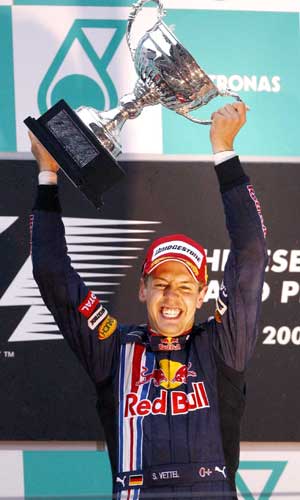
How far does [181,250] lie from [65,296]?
11.9 inches

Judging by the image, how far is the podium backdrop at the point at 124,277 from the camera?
3.26 meters

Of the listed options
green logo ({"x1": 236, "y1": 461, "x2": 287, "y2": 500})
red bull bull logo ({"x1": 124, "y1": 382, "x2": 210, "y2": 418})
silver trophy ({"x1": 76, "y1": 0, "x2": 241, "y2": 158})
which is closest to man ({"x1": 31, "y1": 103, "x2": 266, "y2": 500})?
red bull bull logo ({"x1": 124, "y1": 382, "x2": 210, "y2": 418})

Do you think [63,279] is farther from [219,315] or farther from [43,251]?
[219,315]

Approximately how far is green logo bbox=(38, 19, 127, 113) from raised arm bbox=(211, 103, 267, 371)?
2.48 ft

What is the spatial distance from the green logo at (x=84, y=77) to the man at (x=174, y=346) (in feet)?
2.00

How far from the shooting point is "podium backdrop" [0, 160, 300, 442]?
3256mm

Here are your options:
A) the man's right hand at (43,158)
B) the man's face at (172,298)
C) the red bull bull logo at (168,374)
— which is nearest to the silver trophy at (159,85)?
the man's right hand at (43,158)

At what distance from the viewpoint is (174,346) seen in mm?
2545

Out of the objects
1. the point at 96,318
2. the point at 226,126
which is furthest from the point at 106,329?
the point at 226,126

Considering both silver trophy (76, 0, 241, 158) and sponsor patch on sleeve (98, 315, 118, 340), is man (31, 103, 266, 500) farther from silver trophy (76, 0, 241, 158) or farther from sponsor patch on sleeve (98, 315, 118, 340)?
silver trophy (76, 0, 241, 158)

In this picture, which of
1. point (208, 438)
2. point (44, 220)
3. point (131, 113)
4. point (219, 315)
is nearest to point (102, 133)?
point (131, 113)

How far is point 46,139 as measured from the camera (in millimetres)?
2639

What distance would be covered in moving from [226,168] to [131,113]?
405 mm

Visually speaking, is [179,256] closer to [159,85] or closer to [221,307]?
[221,307]
